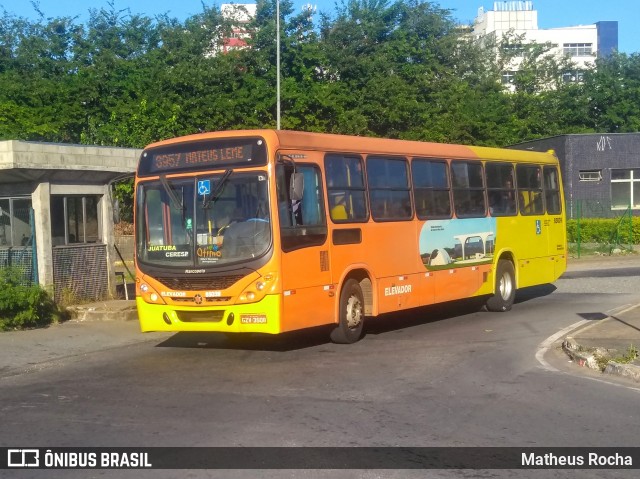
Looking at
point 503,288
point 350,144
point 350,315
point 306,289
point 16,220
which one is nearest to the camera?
point 306,289

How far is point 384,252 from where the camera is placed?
14203 millimetres

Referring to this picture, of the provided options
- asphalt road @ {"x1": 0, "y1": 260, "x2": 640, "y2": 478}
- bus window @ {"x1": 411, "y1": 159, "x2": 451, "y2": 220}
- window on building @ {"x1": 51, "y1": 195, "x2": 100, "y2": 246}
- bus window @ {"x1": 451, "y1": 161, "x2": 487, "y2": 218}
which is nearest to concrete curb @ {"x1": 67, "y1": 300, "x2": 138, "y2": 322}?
window on building @ {"x1": 51, "y1": 195, "x2": 100, "y2": 246}

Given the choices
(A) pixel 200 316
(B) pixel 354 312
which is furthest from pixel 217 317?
(B) pixel 354 312

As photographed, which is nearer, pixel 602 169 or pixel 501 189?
pixel 501 189

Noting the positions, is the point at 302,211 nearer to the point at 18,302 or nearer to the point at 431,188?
the point at 431,188

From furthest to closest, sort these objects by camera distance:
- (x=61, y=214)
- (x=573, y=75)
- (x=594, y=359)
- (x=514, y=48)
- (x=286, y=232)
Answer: (x=514, y=48)
(x=573, y=75)
(x=61, y=214)
(x=286, y=232)
(x=594, y=359)

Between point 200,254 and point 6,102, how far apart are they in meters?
27.1

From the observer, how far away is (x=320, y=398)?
31.0 ft

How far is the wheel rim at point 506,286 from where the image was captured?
1792cm

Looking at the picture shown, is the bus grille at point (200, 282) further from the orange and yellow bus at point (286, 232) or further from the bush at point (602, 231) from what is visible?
the bush at point (602, 231)

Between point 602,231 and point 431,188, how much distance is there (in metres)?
21.8

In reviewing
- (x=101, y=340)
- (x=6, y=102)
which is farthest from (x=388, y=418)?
(x=6, y=102)

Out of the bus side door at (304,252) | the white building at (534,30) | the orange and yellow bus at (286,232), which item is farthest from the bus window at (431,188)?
the white building at (534,30)

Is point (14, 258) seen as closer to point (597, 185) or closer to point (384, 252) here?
point (384, 252)
